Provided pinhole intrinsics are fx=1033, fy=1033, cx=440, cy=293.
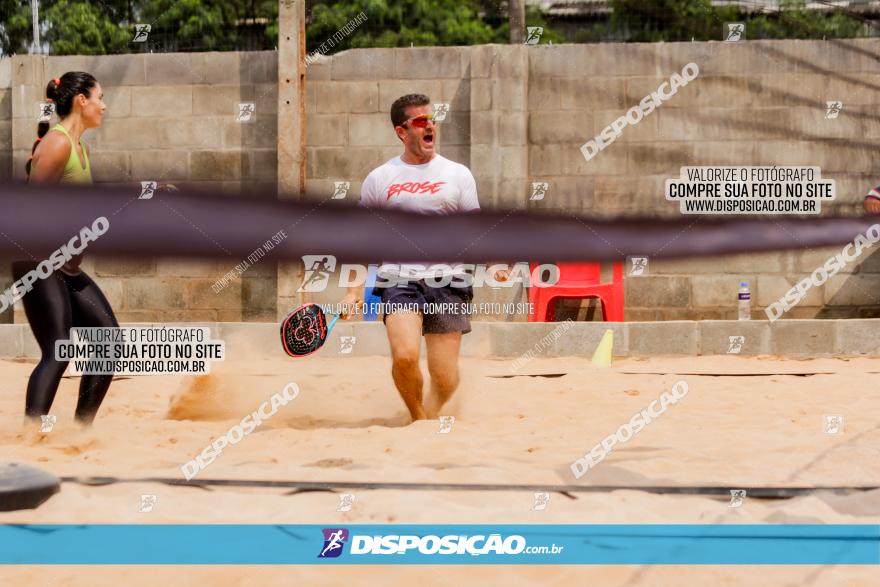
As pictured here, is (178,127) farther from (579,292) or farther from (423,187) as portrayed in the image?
(423,187)

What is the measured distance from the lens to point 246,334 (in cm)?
718

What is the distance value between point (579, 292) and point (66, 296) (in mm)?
4390

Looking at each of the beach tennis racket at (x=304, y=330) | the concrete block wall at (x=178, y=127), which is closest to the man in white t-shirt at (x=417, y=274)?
the beach tennis racket at (x=304, y=330)

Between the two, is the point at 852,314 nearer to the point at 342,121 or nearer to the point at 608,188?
the point at 608,188

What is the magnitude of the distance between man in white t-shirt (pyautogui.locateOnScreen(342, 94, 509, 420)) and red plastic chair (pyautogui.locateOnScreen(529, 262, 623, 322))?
3219 millimetres

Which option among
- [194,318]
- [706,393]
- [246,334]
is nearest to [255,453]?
[706,393]

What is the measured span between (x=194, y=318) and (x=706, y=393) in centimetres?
417

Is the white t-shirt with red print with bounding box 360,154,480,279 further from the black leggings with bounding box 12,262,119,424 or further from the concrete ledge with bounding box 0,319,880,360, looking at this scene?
the concrete ledge with bounding box 0,319,880,360

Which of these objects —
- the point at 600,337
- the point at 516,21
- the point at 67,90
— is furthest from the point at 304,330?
the point at 516,21

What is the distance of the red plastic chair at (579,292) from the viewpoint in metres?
7.61

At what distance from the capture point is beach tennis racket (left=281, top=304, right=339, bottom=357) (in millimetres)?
4684

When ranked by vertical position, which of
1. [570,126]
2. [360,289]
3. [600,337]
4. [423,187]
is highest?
[570,126]

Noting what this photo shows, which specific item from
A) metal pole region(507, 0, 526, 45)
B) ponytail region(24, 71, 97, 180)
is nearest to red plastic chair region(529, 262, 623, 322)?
metal pole region(507, 0, 526, 45)

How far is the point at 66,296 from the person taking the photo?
13.0 ft
